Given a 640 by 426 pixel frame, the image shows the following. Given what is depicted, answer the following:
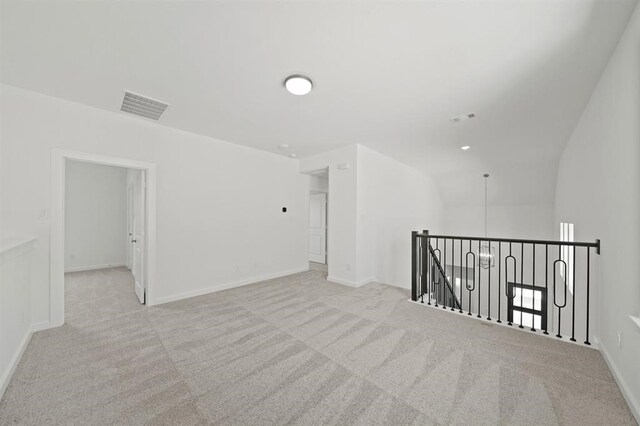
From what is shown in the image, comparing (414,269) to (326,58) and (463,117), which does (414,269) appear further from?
(326,58)

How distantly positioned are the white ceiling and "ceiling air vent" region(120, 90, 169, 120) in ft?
0.34

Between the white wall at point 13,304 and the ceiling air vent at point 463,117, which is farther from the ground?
the ceiling air vent at point 463,117

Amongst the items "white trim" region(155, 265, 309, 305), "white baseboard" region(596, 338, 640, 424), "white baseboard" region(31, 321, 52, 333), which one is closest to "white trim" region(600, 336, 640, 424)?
"white baseboard" region(596, 338, 640, 424)

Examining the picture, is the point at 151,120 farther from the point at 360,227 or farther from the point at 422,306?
the point at 422,306

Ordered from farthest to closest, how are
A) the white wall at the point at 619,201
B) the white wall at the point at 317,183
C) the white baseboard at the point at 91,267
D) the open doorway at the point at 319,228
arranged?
the open doorway at the point at 319,228 < the white wall at the point at 317,183 < the white baseboard at the point at 91,267 < the white wall at the point at 619,201

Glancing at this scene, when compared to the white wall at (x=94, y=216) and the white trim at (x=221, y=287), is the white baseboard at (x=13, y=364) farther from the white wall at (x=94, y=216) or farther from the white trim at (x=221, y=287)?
the white wall at (x=94, y=216)

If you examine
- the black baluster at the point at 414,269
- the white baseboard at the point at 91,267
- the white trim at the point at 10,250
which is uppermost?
the white trim at the point at 10,250

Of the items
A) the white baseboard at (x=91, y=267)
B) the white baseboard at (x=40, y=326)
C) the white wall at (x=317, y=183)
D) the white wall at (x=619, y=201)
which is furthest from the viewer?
the white wall at (x=317, y=183)

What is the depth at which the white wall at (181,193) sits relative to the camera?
104 inches

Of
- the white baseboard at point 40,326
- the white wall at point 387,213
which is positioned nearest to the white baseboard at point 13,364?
the white baseboard at point 40,326

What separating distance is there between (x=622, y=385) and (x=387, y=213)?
404 cm

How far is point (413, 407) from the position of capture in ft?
5.28

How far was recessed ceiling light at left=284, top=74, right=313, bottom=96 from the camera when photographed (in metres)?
2.35

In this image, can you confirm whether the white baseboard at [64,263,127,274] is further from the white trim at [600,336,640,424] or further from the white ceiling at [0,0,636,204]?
the white trim at [600,336,640,424]
